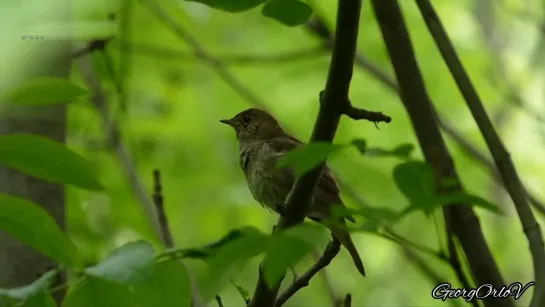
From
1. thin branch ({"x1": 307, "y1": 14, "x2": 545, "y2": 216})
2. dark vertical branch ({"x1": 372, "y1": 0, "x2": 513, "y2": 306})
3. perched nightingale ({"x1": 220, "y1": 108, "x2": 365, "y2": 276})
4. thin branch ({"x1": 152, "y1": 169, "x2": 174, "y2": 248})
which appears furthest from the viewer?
thin branch ({"x1": 307, "y1": 14, "x2": 545, "y2": 216})

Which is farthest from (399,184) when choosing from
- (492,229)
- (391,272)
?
(391,272)

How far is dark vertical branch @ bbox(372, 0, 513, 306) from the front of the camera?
9.42 ft

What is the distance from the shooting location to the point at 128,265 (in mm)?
1558

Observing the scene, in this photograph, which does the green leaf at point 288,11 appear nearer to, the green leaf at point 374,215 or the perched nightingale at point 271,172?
the green leaf at point 374,215

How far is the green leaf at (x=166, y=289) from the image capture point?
1714 millimetres

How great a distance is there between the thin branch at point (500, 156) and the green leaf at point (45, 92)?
1.34 m

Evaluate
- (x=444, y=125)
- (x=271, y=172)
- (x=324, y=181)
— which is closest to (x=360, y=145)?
(x=324, y=181)

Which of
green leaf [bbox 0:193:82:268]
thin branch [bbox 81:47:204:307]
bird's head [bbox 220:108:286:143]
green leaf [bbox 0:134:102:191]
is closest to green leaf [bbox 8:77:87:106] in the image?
green leaf [bbox 0:134:102:191]

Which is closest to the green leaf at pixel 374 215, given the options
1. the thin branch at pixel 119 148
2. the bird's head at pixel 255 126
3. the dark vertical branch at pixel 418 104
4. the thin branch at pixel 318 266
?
the thin branch at pixel 318 266

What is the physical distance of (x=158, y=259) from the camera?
6.04ft

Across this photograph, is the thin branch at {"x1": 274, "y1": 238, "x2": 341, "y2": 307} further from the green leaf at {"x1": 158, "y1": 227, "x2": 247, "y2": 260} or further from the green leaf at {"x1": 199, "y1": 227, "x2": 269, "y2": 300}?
the green leaf at {"x1": 199, "y1": 227, "x2": 269, "y2": 300}

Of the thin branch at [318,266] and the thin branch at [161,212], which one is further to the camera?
the thin branch at [161,212]

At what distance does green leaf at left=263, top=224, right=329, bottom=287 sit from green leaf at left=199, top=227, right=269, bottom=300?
0.02m

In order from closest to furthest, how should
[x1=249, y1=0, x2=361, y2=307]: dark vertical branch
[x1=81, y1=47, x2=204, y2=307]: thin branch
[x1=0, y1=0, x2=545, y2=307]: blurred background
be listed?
[x1=249, y1=0, x2=361, y2=307]: dark vertical branch
[x1=81, y1=47, x2=204, y2=307]: thin branch
[x1=0, y1=0, x2=545, y2=307]: blurred background
